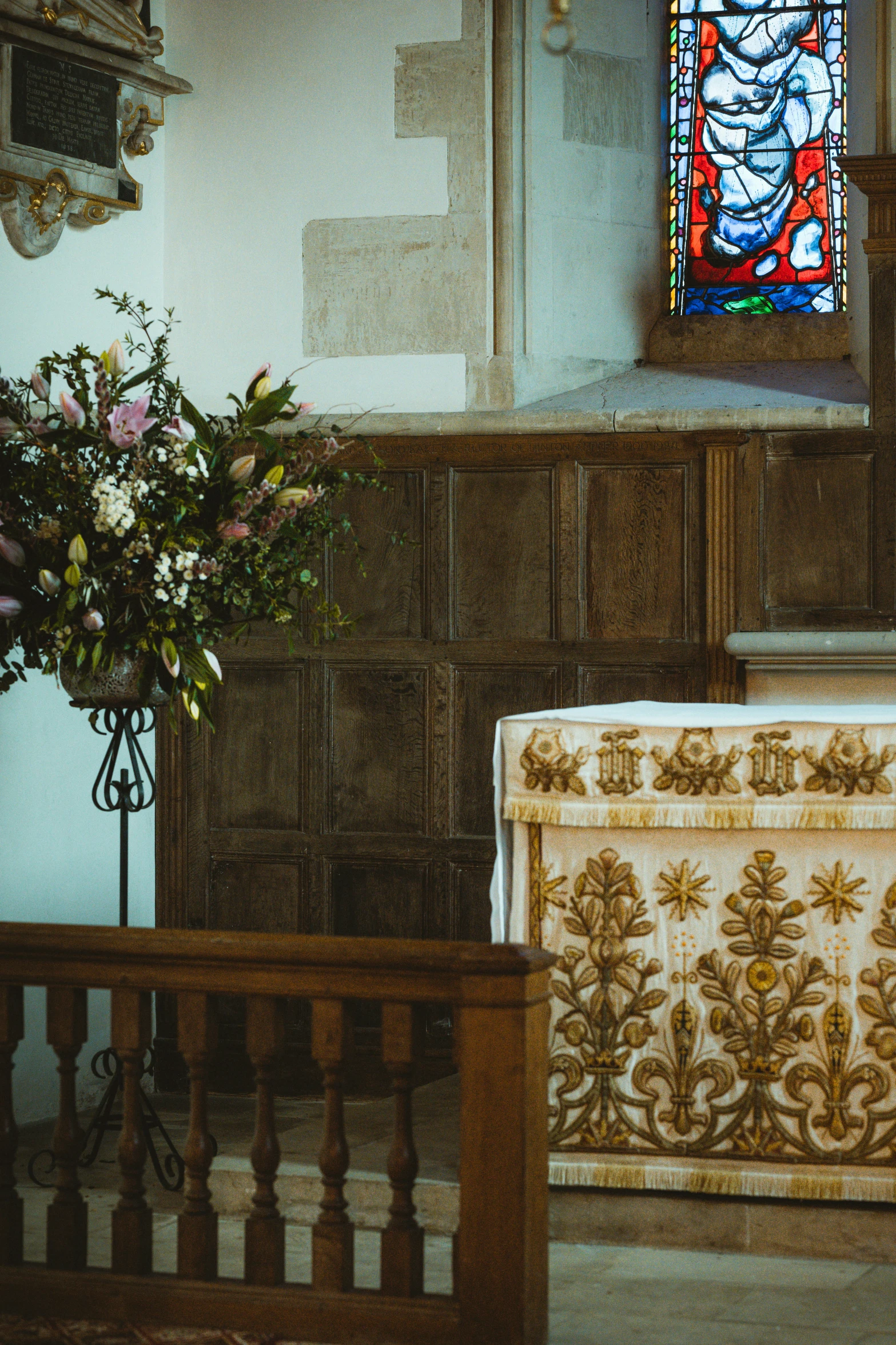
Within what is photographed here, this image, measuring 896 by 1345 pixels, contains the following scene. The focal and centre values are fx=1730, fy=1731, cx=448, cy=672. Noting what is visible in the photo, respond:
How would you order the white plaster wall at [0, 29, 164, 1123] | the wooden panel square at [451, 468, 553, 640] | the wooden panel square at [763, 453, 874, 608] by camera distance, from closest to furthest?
the white plaster wall at [0, 29, 164, 1123], the wooden panel square at [763, 453, 874, 608], the wooden panel square at [451, 468, 553, 640]

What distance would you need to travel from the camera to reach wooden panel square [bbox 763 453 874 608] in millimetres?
5277

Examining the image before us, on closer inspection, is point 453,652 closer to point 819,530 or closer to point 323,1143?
point 819,530

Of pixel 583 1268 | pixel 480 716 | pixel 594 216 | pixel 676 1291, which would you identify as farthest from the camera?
pixel 594 216

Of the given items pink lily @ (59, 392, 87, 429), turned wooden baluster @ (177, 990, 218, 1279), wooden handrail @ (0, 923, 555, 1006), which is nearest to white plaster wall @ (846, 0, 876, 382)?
pink lily @ (59, 392, 87, 429)

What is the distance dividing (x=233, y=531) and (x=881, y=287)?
7.92ft

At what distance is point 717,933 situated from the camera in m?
3.67

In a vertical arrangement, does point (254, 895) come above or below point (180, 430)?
below

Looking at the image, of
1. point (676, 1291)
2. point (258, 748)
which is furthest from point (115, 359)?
point (676, 1291)

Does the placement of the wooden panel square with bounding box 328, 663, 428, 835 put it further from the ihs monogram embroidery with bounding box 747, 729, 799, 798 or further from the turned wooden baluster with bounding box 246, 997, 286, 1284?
the turned wooden baluster with bounding box 246, 997, 286, 1284

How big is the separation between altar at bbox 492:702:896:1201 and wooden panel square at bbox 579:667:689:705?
5.15ft

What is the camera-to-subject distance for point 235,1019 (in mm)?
5746

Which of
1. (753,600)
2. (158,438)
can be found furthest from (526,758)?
(753,600)

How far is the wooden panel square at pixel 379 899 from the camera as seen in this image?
555 cm

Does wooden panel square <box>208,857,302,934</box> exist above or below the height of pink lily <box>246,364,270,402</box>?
Answer: below
